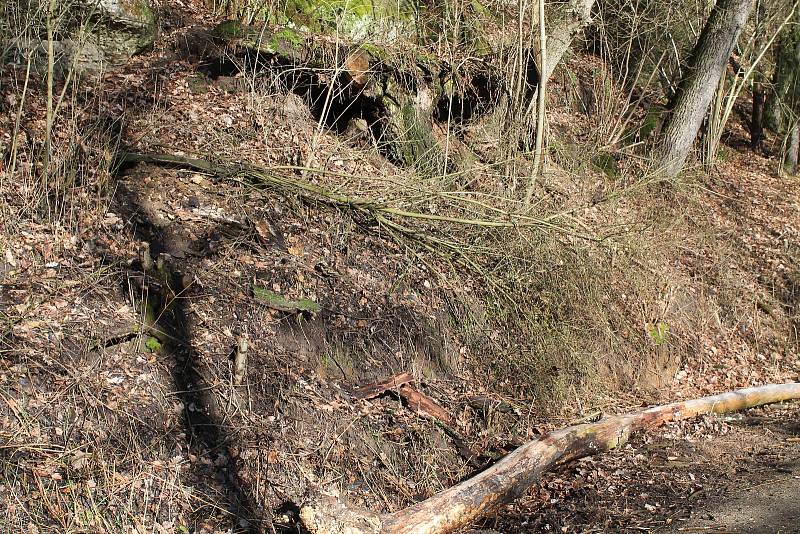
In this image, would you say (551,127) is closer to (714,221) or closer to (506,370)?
(714,221)

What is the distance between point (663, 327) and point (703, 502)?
13.2ft

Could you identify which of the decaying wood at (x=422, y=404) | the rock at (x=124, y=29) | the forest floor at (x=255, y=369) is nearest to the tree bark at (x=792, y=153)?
the forest floor at (x=255, y=369)

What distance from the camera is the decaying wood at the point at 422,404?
6957mm

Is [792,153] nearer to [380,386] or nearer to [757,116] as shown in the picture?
[757,116]

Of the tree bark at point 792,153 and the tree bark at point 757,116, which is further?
the tree bark at point 757,116

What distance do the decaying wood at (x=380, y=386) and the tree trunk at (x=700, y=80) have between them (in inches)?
305

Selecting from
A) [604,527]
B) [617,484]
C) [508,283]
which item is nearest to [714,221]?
[508,283]

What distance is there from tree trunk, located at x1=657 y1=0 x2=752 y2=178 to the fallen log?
5344mm

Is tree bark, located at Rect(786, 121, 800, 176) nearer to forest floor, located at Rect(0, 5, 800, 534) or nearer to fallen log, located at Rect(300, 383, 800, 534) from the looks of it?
forest floor, located at Rect(0, 5, 800, 534)

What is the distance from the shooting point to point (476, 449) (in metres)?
6.93

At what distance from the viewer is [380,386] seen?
6.93 metres

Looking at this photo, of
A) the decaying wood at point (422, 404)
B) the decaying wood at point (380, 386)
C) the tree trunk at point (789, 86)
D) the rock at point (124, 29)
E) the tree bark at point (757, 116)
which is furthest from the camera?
the tree bark at point (757, 116)

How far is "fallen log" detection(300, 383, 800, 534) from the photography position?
15.8ft

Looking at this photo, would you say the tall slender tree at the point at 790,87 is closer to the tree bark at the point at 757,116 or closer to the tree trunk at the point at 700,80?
the tree bark at the point at 757,116
